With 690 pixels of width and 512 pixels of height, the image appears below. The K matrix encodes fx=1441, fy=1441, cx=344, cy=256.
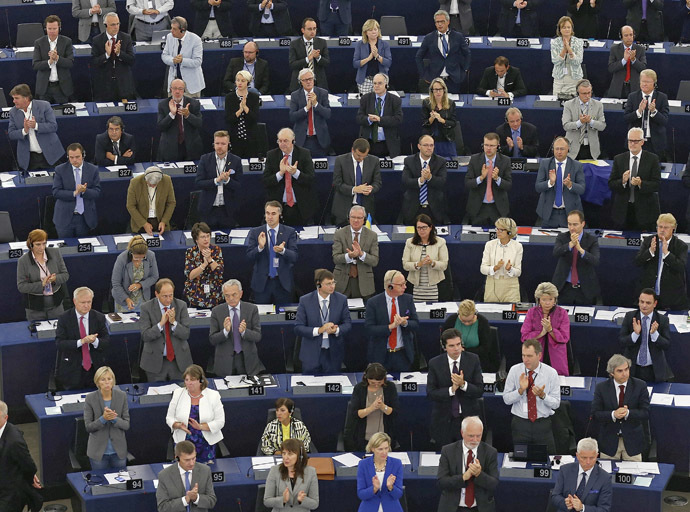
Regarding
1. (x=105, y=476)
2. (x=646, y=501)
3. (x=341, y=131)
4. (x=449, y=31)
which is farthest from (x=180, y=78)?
(x=646, y=501)

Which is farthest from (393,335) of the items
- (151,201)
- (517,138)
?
(517,138)

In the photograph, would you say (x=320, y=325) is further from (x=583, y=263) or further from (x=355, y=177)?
(x=583, y=263)

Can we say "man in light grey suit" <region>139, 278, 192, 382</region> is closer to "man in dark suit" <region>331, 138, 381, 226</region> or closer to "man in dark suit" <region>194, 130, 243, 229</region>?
"man in dark suit" <region>194, 130, 243, 229</region>

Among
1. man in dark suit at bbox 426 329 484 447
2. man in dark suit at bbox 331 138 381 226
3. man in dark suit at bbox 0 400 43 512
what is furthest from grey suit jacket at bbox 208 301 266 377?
man in dark suit at bbox 331 138 381 226

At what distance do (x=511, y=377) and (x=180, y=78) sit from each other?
6.52 m

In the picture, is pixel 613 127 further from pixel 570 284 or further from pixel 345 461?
pixel 345 461

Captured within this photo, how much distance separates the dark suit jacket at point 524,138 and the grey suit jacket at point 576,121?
0.40 meters

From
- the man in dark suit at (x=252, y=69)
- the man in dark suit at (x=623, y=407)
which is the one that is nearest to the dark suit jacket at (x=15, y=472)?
the man in dark suit at (x=623, y=407)

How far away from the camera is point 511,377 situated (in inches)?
505

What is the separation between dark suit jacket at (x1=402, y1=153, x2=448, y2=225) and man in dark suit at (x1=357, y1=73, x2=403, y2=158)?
86 cm

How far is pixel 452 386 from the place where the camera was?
42.5 feet

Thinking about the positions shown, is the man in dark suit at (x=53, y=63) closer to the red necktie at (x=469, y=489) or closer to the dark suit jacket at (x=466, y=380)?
the dark suit jacket at (x=466, y=380)

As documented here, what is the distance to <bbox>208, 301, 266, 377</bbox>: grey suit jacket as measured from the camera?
44.5 ft

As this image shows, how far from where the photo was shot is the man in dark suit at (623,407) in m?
12.7
